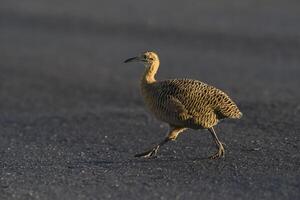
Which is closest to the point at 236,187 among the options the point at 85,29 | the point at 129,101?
the point at 129,101

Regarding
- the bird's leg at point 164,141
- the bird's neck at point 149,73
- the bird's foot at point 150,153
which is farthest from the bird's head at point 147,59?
the bird's foot at point 150,153

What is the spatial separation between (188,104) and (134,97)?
6.81 m

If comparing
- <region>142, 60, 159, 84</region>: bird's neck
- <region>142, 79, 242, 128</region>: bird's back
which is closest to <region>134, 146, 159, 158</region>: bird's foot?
<region>142, 79, 242, 128</region>: bird's back

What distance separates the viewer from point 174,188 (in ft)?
28.2

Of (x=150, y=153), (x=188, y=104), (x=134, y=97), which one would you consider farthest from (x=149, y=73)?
(x=134, y=97)

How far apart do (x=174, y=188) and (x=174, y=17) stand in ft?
Result: 64.6

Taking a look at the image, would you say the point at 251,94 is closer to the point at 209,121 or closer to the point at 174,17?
the point at 209,121

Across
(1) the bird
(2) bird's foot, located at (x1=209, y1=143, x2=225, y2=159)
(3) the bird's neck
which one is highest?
(3) the bird's neck

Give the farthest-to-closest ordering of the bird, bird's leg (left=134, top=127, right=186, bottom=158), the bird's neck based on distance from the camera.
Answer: the bird's neck, bird's leg (left=134, top=127, right=186, bottom=158), the bird

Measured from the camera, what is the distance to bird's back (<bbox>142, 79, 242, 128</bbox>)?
960 cm

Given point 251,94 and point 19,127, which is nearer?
point 19,127

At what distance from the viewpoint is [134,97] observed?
16.4 m

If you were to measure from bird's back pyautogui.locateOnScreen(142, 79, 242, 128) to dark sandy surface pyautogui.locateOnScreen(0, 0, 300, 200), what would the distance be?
1.92ft

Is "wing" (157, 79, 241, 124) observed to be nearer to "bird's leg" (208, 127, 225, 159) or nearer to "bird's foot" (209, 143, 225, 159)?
"bird's leg" (208, 127, 225, 159)
